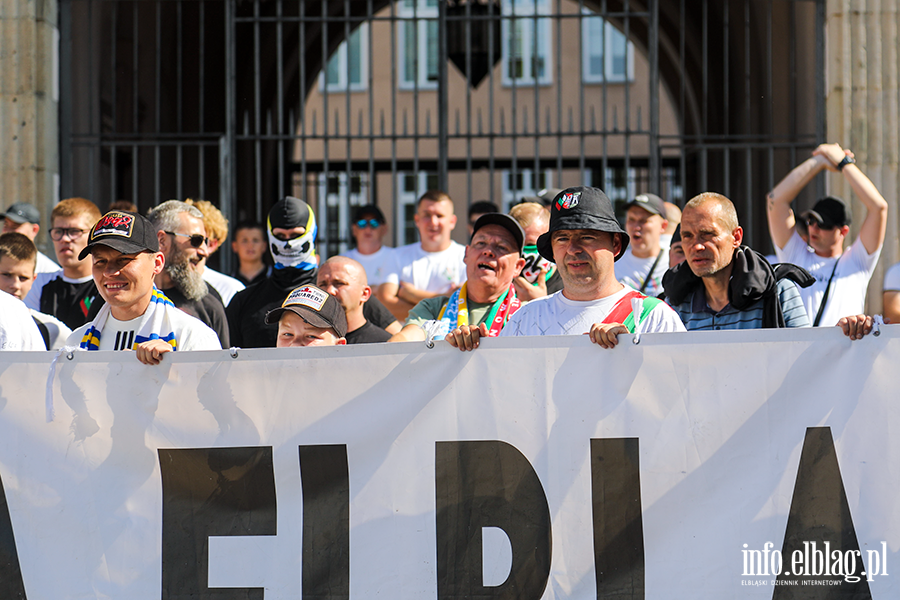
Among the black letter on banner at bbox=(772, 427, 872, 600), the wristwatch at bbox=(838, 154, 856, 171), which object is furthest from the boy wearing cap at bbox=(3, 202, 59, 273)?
the black letter on banner at bbox=(772, 427, 872, 600)

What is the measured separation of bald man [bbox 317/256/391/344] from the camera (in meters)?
4.39

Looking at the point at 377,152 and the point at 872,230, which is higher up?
the point at 377,152

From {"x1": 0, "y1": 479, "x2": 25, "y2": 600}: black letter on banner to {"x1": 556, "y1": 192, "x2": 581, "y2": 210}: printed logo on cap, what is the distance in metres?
2.19

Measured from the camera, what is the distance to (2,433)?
3.53m

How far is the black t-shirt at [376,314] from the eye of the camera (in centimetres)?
488

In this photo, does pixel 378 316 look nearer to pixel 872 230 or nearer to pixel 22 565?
pixel 22 565

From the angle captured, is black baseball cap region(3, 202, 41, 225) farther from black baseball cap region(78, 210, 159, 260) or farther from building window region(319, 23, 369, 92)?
building window region(319, 23, 369, 92)

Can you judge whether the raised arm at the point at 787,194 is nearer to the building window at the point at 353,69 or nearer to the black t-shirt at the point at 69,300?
the black t-shirt at the point at 69,300

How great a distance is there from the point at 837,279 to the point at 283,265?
2792 mm

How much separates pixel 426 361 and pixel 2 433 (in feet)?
4.97

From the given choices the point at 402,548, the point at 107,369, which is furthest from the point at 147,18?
the point at 402,548

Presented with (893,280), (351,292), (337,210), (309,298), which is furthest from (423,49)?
(309,298)

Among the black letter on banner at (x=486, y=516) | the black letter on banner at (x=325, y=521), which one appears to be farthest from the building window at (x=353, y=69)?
the black letter on banner at (x=486, y=516)

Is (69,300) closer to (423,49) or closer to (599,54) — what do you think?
(423,49)
